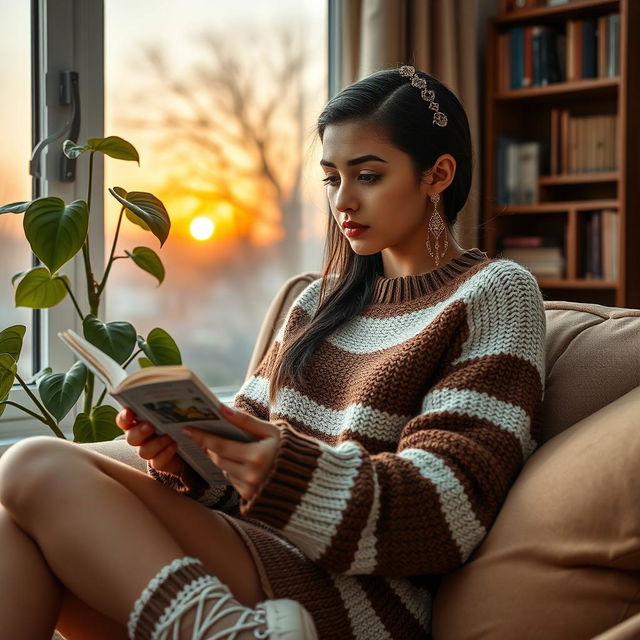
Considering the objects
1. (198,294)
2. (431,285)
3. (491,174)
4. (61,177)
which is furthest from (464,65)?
(431,285)

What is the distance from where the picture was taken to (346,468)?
42.8 inches

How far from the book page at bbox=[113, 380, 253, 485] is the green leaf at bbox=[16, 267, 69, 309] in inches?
27.7

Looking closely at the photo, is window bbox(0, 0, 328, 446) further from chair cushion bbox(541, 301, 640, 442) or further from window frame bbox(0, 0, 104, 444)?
chair cushion bbox(541, 301, 640, 442)

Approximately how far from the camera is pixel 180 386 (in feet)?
3.12

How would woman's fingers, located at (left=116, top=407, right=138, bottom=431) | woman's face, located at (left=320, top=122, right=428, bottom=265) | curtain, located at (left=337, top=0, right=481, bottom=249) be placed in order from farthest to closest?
curtain, located at (left=337, top=0, right=481, bottom=249), woman's face, located at (left=320, top=122, right=428, bottom=265), woman's fingers, located at (left=116, top=407, right=138, bottom=431)

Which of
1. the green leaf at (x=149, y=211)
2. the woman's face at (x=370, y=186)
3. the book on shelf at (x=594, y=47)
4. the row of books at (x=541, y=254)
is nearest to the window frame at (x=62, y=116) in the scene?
the green leaf at (x=149, y=211)

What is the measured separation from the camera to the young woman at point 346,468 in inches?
41.0

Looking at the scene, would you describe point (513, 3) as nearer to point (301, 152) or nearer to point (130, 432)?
point (301, 152)

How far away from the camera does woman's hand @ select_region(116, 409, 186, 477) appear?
3.89 feet

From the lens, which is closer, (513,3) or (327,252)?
(327,252)

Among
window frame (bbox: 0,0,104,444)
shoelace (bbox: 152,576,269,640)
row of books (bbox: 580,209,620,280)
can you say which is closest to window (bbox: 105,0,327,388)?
window frame (bbox: 0,0,104,444)

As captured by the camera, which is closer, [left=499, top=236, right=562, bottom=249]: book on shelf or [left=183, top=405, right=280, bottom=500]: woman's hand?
[left=183, top=405, right=280, bottom=500]: woman's hand

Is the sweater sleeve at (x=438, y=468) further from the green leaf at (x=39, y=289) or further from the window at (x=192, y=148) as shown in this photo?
the window at (x=192, y=148)

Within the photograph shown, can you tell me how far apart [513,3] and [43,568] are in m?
2.79
